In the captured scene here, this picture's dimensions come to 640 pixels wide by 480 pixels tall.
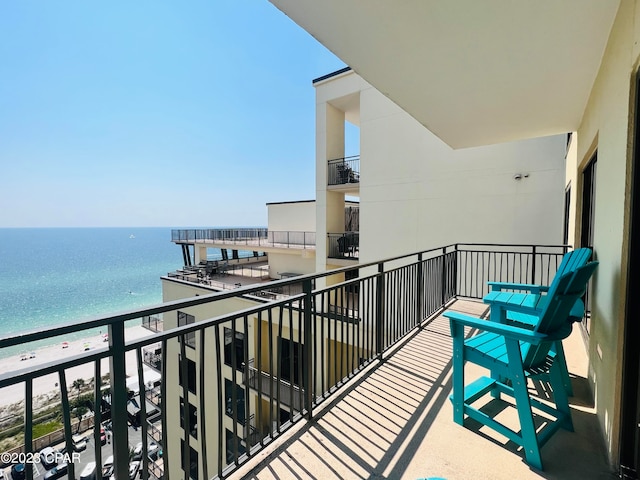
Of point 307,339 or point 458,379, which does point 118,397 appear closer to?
point 307,339

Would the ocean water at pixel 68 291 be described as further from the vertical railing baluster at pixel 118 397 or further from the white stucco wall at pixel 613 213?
the white stucco wall at pixel 613 213

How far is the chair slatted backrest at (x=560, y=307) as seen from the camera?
1453 mm

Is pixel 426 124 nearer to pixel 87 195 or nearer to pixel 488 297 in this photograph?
pixel 488 297

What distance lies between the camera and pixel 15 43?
13.6 metres

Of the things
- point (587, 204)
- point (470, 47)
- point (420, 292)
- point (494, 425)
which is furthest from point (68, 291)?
point (587, 204)

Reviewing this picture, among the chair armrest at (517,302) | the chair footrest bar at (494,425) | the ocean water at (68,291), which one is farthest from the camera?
the ocean water at (68,291)

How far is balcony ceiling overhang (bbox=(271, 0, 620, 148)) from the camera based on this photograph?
1.56 m

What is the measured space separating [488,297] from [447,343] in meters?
1.09

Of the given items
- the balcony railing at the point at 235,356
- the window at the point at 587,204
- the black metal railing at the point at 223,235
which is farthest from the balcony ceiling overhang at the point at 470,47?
the black metal railing at the point at 223,235

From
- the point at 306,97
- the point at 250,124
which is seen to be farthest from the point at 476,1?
the point at 250,124

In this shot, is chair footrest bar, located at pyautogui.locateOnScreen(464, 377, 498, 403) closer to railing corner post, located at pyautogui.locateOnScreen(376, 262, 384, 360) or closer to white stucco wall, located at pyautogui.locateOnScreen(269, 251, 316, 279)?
railing corner post, located at pyautogui.locateOnScreen(376, 262, 384, 360)

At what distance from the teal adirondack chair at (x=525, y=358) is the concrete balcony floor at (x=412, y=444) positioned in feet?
0.31

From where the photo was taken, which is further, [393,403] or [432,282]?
[432,282]

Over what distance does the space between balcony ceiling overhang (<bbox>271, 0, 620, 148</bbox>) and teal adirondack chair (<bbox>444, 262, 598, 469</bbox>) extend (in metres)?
1.41
